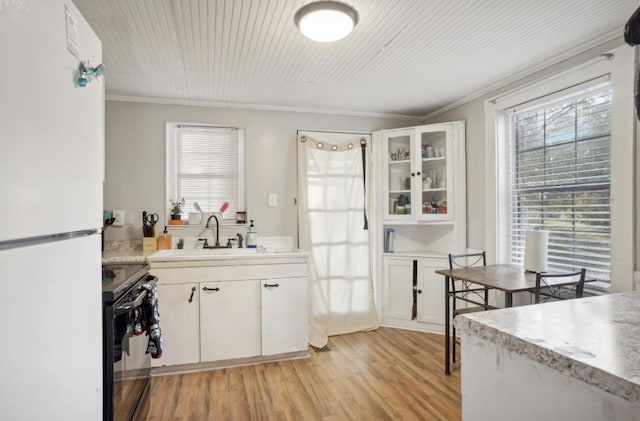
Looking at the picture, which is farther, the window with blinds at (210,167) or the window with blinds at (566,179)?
the window with blinds at (210,167)

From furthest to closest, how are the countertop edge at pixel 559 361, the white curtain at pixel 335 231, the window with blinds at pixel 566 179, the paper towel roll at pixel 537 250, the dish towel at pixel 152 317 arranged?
the white curtain at pixel 335 231, the paper towel roll at pixel 537 250, the window with blinds at pixel 566 179, the dish towel at pixel 152 317, the countertop edge at pixel 559 361

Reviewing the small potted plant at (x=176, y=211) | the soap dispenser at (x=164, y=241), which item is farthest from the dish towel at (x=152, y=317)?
the small potted plant at (x=176, y=211)

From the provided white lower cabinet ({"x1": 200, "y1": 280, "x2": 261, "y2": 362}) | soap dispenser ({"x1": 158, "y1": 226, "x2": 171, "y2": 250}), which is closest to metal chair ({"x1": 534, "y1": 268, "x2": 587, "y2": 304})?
white lower cabinet ({"x1": 200, "y1": 280, "x2": 261, "y2": 362})

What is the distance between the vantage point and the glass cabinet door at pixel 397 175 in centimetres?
361

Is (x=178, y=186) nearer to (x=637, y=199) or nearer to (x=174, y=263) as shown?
(x=174, y=263)

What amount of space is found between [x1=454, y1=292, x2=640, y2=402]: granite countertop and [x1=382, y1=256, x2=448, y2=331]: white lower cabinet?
8.02ft

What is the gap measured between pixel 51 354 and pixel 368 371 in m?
2.36

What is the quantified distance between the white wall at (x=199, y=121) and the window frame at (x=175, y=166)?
1.5 inches

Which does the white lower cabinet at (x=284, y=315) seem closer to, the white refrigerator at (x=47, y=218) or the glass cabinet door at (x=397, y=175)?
the glass cabinet door at (x=397, y=175)

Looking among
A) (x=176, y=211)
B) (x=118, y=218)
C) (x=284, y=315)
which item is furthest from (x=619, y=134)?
(x=118, y=218)

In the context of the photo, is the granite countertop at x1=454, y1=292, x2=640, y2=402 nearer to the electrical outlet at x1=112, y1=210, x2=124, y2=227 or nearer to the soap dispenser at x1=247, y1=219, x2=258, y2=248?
the soap dispenser at x1=247, y1=219, x2=258, y2=248

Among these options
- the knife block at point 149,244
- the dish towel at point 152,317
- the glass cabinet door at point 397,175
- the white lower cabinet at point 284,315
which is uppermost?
the glass cabinet door at point 397,175

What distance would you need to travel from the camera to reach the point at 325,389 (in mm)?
2369

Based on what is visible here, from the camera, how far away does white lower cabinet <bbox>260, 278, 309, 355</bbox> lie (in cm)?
279
